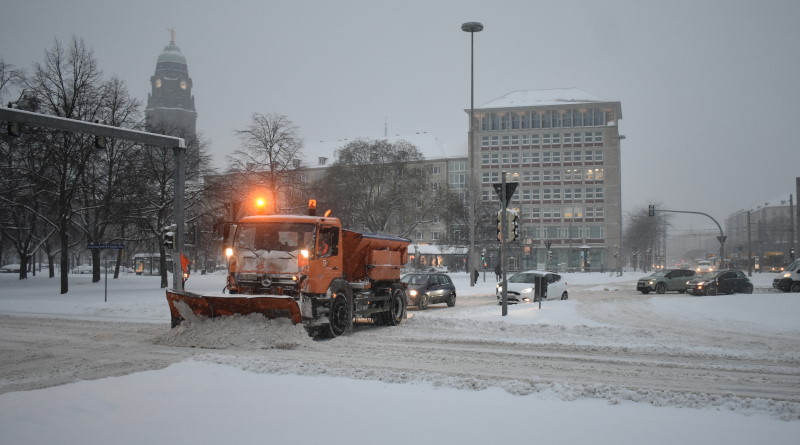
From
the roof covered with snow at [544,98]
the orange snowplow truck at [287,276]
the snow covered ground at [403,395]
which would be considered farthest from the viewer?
the roof covered with snow at [544,98]

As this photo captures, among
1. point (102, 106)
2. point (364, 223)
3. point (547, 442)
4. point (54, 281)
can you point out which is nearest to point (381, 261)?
point (547, 442)

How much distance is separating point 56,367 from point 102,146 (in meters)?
8.10

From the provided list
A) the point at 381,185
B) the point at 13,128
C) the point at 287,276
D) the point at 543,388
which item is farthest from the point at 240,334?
the point at 381,185

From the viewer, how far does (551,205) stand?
107 meters

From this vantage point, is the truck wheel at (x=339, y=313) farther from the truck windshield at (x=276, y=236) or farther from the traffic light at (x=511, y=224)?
the traffic light at (x=511, y=224)

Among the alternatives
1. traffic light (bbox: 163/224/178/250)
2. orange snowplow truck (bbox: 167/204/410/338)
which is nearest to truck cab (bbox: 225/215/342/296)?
orange snowplow truck (bbox: 167/204/410/338)

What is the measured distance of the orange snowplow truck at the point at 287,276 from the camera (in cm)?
1322

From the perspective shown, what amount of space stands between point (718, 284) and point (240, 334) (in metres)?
29.4

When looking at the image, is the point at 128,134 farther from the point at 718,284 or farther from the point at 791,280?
the point at 791,280

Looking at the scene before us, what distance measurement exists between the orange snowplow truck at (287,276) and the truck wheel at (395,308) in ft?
7.48

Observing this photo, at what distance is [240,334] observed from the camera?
503 inches

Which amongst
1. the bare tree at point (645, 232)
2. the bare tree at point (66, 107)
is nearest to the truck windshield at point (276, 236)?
the bare tree at point (66, 107)

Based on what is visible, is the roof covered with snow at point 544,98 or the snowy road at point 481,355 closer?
the snowy road at point 481,355

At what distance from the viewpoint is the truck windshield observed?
14117 millimetres
